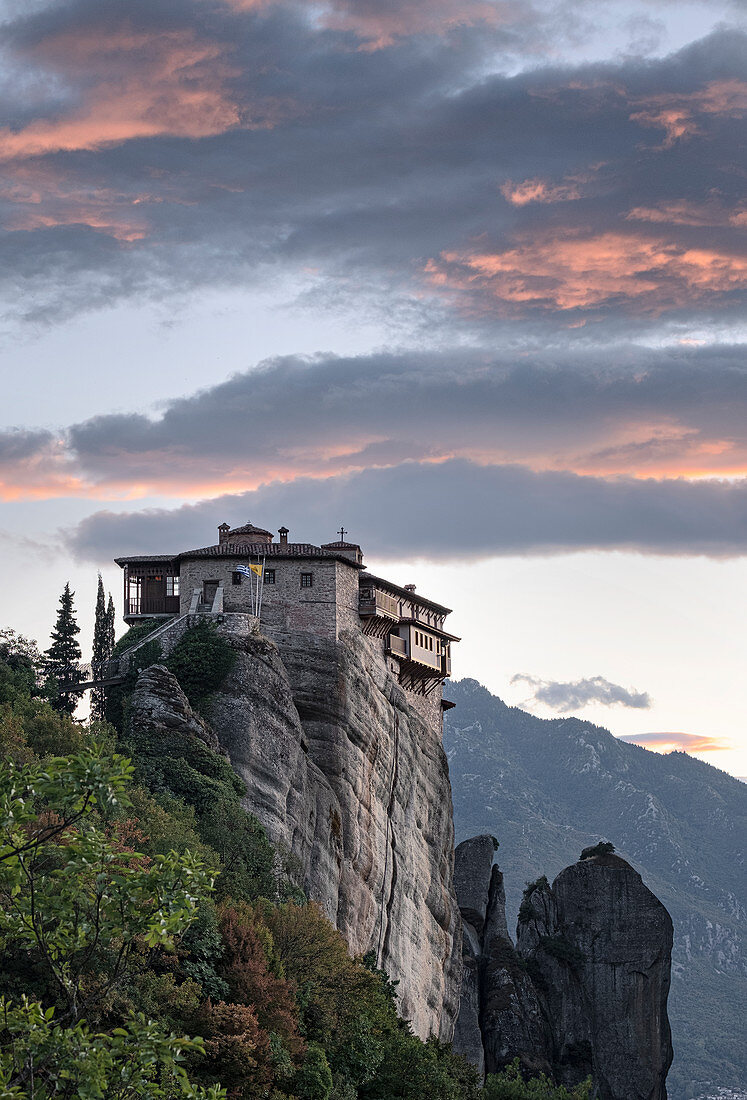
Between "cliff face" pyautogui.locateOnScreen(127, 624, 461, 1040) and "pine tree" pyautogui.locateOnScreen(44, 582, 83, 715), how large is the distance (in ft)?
32.6

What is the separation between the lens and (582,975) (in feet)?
429

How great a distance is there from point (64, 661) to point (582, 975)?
66379 mm

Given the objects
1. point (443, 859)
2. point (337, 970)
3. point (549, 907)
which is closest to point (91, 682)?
point (337, 970)

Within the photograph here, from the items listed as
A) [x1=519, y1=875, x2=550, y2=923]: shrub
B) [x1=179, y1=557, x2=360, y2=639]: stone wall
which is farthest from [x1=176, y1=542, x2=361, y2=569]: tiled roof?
[x1=519, y1=875, x2=550, y2=923]: shrub

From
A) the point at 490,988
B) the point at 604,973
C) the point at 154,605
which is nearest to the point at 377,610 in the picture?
the point at 154,605

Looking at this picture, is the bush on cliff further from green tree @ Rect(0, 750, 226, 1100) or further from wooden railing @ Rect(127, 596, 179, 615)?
wooden railing @ Rect(127, 596, 179, 615)

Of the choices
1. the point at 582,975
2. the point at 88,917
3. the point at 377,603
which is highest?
the point at 377,603

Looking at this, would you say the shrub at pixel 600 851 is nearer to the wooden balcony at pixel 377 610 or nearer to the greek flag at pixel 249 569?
the wooden balcony at pixel 377 610

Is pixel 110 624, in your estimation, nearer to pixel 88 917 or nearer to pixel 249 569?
pixel 249 569

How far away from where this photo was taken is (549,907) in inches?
5349

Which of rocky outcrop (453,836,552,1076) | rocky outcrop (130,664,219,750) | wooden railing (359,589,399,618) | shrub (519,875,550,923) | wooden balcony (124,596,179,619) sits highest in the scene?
wooden railing (359,589,399,618)

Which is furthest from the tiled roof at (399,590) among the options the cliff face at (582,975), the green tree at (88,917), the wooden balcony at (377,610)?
the green tree at (88,917)

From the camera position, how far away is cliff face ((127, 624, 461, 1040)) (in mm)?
76375

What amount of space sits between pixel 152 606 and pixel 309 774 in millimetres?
15452
